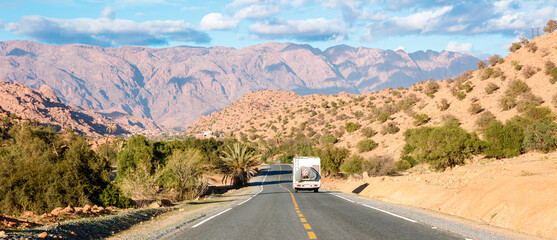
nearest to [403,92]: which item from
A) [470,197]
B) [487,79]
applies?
[487,79]

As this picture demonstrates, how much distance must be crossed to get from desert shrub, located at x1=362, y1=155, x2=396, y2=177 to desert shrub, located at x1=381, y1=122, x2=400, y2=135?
58.7ft

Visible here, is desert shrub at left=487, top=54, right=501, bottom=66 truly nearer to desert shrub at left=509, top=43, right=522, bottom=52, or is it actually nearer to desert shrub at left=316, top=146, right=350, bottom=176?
desert shrub at left=509, top=43, right=522, bottom=52

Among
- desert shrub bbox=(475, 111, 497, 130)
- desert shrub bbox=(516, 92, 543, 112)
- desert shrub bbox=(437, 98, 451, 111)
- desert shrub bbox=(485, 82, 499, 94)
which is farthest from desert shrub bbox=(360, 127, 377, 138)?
desert shrub bbox=(516, 92, 543, 112)

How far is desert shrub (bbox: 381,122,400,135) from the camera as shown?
249 feet

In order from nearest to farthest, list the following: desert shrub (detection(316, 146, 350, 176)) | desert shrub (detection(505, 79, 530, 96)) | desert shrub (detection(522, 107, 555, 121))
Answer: desert shrub (detection(522, 107, 555, 121)), desert shrub (detection(505, 79, 530, 96)), desert shrub (detection(316, 146, 350, 176))

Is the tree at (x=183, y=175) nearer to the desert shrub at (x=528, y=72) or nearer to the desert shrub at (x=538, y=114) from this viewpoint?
the desert shrub at (x=538, y=114)

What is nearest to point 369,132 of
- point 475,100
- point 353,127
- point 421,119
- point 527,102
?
point 421,119

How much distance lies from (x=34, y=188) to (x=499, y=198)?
81.4 feet

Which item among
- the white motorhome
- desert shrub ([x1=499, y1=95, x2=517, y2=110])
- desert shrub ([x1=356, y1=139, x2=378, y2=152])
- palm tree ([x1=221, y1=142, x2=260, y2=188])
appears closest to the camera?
the white motorhome

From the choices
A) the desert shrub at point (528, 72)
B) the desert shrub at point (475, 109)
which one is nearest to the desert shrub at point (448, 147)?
the desert shrub at point (475, 109)

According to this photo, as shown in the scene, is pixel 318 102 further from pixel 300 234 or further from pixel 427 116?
pixel 300 234

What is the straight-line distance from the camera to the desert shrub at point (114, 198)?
2577 centimetres

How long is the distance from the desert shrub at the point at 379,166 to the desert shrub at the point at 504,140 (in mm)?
12743

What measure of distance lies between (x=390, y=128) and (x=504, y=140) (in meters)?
33.8
